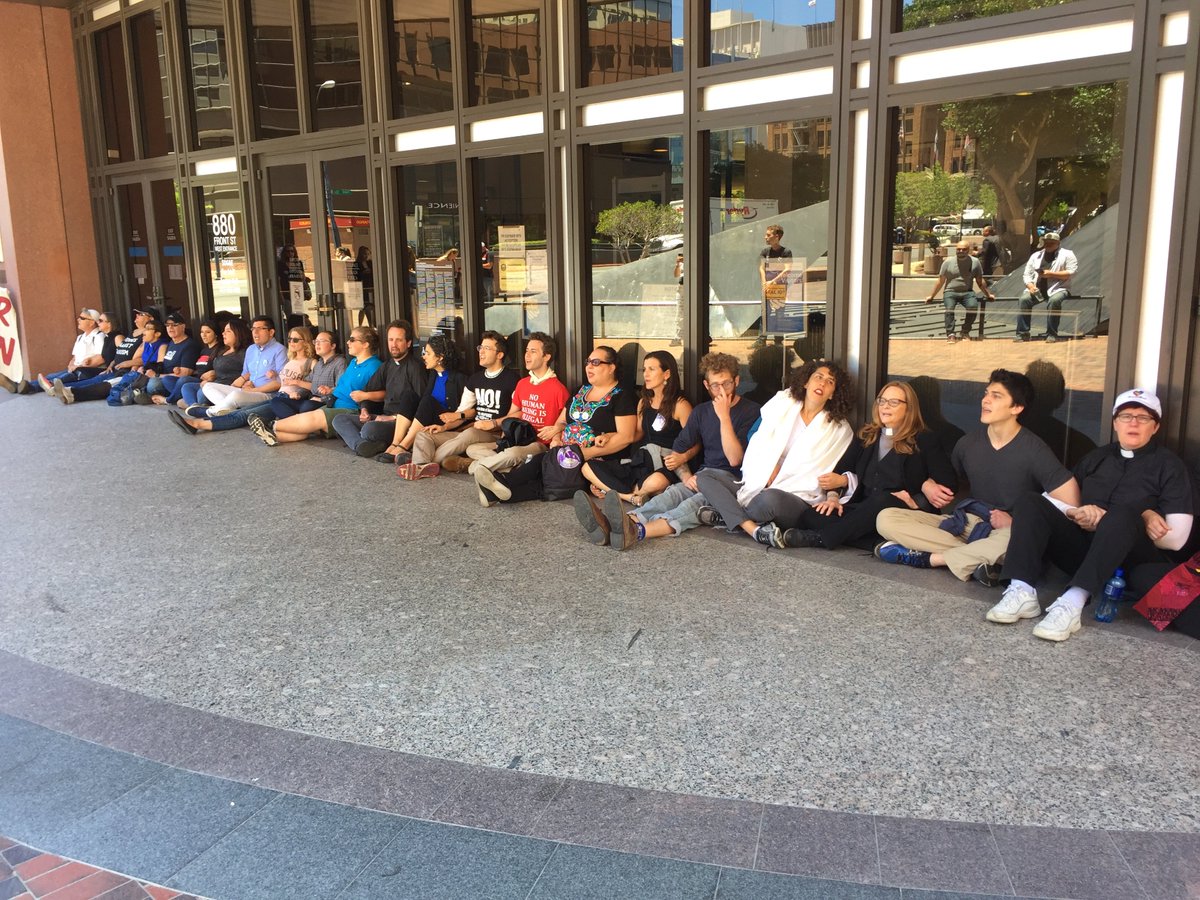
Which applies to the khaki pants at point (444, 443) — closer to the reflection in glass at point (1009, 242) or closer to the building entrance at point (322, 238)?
the building entrance at point (322, 238)

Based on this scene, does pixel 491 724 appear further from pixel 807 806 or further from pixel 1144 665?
pixel 1144 665

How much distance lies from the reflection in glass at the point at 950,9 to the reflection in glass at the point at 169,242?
9.31m

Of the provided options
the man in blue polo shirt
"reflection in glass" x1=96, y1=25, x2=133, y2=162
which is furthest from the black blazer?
"reflection in glass" x1=96, y1=25, x2=133, y2=162

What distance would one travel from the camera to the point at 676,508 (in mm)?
5680

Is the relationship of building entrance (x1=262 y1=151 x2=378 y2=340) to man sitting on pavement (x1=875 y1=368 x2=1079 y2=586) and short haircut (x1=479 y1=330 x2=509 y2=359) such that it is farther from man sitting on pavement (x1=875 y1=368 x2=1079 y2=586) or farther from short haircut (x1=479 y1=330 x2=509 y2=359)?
man sitting on pavement (x1=875 y1=368 x2=1079 y2=586)

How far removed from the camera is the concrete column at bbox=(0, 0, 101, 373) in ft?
39.5

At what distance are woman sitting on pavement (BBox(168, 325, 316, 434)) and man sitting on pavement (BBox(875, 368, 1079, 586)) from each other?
235 inches

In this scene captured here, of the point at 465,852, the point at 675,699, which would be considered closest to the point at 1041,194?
the point at 675,699

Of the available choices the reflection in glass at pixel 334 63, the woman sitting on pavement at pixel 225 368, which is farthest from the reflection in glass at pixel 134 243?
the reflection in glass at pixel 334 63

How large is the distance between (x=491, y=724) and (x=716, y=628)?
1.22 m

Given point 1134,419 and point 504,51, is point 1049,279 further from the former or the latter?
point 504,51

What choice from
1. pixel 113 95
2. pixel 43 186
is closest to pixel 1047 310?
pixel 113 95

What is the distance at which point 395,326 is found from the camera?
8.32 metres

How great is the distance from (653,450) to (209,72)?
7820 millimetres
